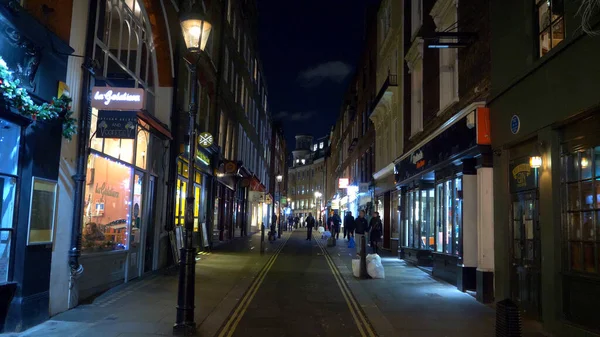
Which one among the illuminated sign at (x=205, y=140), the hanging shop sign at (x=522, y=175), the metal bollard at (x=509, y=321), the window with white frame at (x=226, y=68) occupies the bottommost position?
the metal bollard at (x=509, y=321)

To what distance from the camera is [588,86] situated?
6.46 m

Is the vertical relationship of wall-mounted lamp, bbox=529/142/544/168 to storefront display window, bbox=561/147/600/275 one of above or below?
above

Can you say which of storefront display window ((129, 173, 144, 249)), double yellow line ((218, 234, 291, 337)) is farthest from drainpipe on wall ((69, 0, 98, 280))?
storefront display window ((129, 173, 144, 249))

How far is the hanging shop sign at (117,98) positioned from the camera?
8750mm

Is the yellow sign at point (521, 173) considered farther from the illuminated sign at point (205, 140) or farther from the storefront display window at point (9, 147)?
the illuminated sign at point (205, 140)

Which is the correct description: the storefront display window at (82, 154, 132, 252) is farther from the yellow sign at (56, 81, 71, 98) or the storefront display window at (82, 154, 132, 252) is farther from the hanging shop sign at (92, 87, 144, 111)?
the yellow sign at (56, 81, 71, 98)

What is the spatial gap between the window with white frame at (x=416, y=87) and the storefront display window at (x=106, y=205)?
32.2ft

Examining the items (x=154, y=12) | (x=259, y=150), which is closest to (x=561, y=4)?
(x=154, y=12)

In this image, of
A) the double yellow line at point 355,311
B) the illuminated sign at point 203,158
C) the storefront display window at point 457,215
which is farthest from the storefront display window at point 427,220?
the illuminated sign at point 203,158

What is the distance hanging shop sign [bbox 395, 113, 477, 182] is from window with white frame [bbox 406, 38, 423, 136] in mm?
1172

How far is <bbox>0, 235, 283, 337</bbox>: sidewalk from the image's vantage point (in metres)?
7.15

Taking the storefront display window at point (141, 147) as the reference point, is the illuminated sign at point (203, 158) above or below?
above

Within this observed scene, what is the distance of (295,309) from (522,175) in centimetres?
496

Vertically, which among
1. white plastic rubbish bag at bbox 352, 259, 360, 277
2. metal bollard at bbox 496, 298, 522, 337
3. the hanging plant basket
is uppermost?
the hanging plant basket
